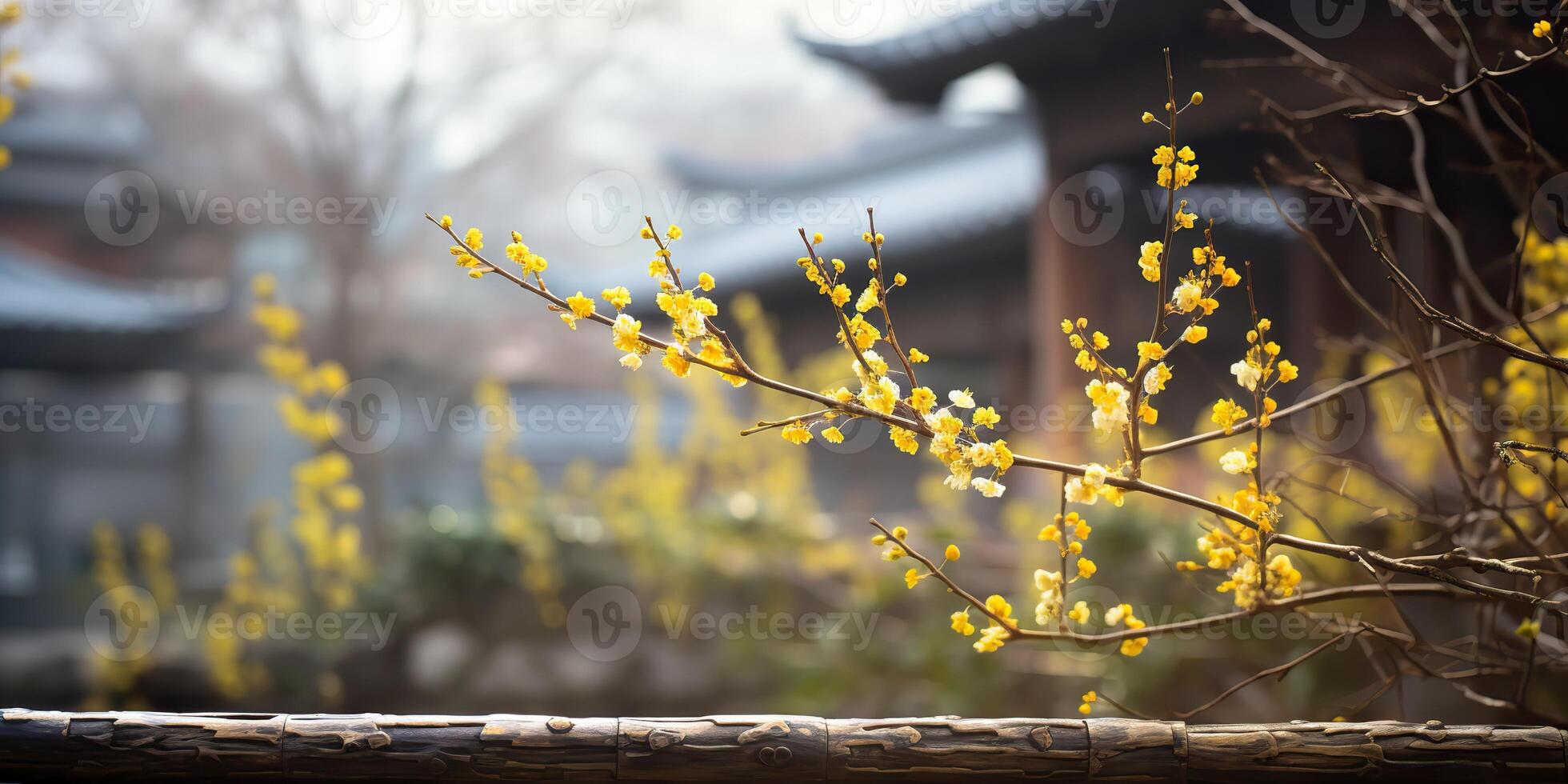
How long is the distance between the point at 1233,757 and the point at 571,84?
8.04 metres

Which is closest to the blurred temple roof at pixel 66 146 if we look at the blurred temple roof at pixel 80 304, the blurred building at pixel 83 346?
the blurred building at pixel 83 346

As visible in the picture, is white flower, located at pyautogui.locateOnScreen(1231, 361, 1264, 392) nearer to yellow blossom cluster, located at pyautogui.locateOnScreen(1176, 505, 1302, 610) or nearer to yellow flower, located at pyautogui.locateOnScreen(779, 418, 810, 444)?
yellow blossom cluster, located at pyautogui.locateOnScreen(1176, 505, 1302, 610)

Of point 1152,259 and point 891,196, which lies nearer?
point 1152,259

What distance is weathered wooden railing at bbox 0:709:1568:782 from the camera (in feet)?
3.75

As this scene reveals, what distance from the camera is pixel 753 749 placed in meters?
1.16

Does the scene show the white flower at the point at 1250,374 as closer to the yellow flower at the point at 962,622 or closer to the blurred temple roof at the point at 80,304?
the yellow flower at the point at 962,622

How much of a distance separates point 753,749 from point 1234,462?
61 cm

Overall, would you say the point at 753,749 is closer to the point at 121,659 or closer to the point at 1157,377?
the point at 1157,377

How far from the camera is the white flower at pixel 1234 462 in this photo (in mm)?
921

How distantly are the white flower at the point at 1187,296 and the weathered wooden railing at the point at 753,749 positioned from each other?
1.64 ft

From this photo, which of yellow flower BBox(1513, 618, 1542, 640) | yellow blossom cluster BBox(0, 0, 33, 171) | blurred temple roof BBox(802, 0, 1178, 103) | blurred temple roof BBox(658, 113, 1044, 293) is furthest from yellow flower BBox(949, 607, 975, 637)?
blurred temple roof BBox(658, 113, 1044, 293)

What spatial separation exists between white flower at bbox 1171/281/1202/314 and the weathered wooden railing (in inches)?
19.7

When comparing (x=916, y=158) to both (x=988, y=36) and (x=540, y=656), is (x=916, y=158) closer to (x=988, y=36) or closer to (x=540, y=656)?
(x=988, y=36)

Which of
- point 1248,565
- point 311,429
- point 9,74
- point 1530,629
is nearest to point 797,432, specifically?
point 1248,565
